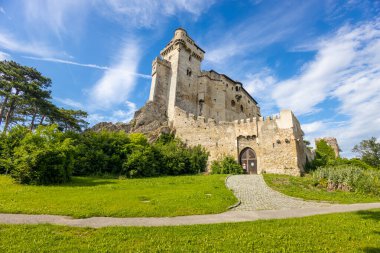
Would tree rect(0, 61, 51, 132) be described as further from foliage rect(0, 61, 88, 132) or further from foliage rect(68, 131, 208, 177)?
foliage rect(68, 131, 208, 177)

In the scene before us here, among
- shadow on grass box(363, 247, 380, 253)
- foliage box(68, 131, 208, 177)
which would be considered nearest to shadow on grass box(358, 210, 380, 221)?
shadow on grass box(363, 247, 380, 253)

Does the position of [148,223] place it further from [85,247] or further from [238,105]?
[238,105]

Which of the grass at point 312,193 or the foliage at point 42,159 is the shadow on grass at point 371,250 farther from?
the foliage at point 42,159

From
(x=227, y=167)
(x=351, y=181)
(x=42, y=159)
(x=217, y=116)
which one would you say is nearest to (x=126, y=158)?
(x=42, y=159)

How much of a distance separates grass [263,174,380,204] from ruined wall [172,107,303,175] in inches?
227

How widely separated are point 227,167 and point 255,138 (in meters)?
4.64

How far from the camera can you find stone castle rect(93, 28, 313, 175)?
23.6 meters

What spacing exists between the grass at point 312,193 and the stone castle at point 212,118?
229 inches

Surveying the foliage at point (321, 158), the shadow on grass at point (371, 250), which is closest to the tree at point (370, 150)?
Answer: the foliage at point (321, 158)

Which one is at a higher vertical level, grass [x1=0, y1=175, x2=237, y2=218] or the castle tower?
the castle tower

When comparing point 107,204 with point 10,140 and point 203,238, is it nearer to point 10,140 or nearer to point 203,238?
point 203,238

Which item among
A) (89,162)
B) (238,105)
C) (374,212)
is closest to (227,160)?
(89,162)

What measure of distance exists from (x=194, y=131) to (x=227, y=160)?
6.51 metres

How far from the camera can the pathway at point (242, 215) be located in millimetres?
6965
